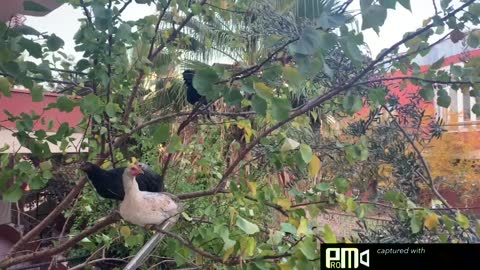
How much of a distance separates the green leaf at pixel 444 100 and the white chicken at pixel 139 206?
572mm

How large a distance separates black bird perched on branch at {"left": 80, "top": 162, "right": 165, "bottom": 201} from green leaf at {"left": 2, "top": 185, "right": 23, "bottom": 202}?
131 mm

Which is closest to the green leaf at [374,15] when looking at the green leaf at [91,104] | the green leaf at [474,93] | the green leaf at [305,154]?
the green leaf at [305,154]

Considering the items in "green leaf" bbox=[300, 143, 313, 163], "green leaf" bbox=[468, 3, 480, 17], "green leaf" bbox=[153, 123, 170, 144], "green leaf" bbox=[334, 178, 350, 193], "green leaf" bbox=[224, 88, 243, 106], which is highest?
"green leaf" bbox=[468, 3, 480, 17]

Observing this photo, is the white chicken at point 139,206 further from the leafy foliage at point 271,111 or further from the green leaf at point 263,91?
the green leaf at point 263,91

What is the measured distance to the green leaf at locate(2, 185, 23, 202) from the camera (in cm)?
85

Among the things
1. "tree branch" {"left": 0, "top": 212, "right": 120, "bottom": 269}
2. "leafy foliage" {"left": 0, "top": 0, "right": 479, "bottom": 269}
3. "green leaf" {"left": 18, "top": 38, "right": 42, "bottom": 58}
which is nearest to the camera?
"leafy foliage" {"left": 0, "top": 0, "right": 479, "bottom": 269}

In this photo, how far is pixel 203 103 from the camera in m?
0.85

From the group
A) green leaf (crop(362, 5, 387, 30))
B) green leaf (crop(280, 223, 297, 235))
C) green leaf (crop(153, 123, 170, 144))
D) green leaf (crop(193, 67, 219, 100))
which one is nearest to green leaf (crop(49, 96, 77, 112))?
green leaf (crop(153, 123, 170, 144))

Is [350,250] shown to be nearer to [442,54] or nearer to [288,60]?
[288,60]

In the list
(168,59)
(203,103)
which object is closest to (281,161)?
(203,103)

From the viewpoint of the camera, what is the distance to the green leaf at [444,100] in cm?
82

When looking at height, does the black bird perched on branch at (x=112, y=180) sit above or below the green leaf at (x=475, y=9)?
below

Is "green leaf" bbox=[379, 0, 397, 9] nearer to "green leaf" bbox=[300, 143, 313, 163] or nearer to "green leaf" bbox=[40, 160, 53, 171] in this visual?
"green leaf" bbox=[300, 143, 313, 163]
